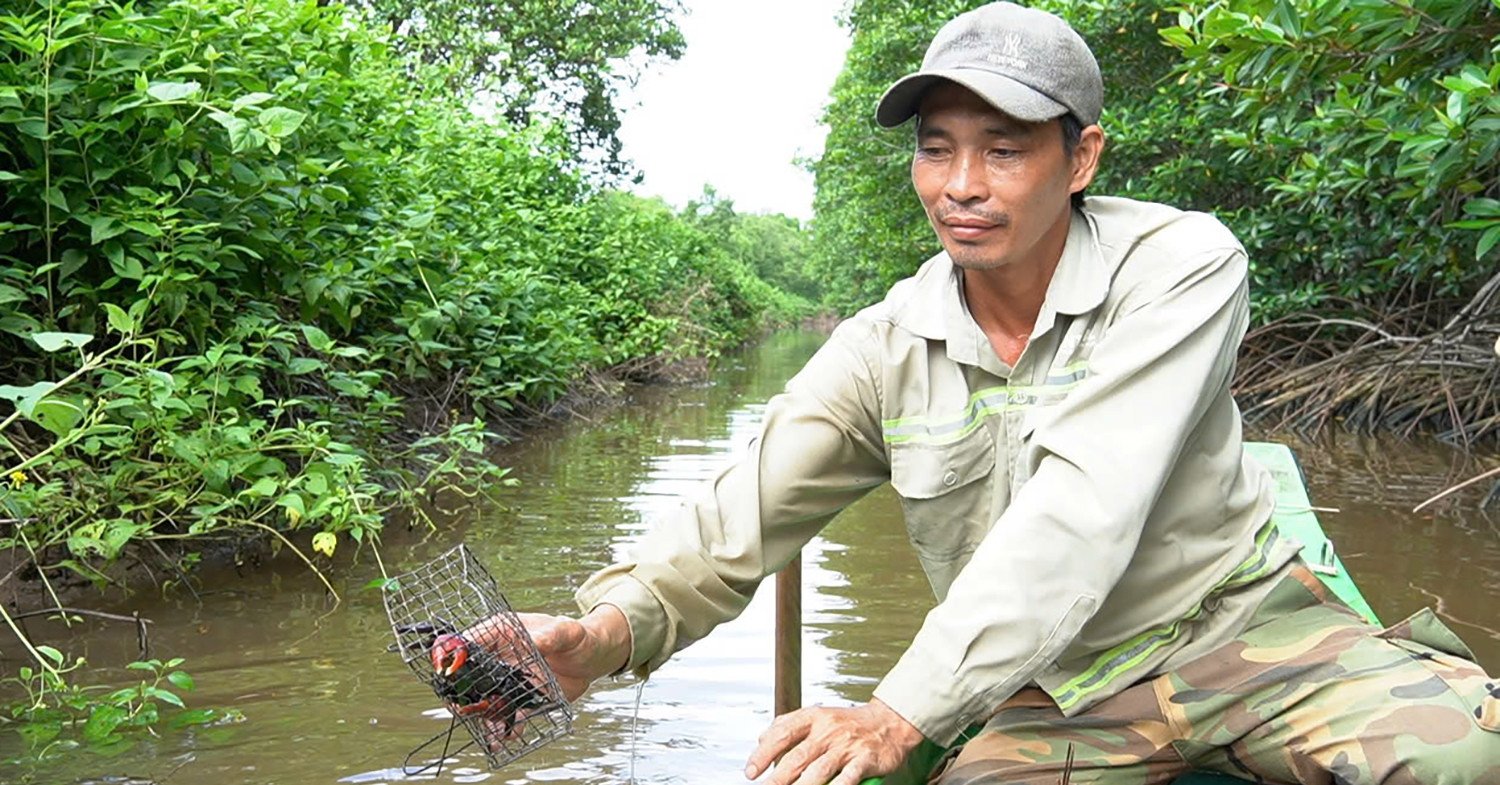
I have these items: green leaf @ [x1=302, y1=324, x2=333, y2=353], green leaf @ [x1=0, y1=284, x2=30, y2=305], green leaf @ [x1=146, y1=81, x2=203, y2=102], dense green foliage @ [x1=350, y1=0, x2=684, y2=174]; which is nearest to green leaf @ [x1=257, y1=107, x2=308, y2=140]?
green leaf @ [x1=146, y1=81, x2=203, y2=102]

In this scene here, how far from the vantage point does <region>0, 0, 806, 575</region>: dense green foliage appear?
4.04 meters

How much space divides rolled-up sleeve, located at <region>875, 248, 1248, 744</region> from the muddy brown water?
0.69 m

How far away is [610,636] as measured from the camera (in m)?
2.21

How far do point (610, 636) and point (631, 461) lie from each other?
21.1 ft

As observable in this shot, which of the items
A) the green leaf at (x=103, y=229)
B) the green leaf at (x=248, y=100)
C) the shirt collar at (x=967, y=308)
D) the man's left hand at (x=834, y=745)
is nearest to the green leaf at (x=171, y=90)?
the green leaf at (x=248, y=100)

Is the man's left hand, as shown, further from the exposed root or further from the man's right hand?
the exposed root

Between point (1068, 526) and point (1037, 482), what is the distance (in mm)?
86

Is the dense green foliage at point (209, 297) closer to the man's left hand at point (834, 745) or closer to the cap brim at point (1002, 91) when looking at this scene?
the man's left hand at point (834, 745)

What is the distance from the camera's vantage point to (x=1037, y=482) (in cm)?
193

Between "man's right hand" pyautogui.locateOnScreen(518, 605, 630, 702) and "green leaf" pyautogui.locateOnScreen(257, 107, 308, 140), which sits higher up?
"green leaf" pyautogui.locateOnScreen(257, 107, 308, 140)

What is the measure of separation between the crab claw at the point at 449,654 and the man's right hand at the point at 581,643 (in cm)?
12

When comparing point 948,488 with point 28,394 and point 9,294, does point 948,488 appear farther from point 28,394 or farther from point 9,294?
point 9,294

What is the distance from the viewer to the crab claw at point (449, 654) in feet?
6.43

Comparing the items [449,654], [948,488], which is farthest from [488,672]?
[948,488]
